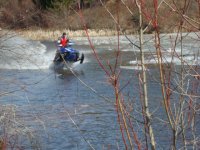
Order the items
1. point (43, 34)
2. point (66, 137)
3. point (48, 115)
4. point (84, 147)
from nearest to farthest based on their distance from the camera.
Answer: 1. point (84, 147)
2. point (66, 137)
3. point (48, 115)
4. point (43, 34)

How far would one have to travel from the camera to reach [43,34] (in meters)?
39.2

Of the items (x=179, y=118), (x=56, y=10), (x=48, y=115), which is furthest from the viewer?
(x=56, y=10)

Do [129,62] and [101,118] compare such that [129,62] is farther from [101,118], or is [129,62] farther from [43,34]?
[43,34]

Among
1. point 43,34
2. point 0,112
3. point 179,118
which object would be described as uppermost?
point 179,118

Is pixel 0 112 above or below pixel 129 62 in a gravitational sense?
above

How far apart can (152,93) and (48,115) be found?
3280 millimetres

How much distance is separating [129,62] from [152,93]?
9.28m

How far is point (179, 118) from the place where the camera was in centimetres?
343

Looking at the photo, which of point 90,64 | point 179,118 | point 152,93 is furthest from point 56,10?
point 179,118

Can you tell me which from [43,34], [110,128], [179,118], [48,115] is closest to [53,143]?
[110,128]

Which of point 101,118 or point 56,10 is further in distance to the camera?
point 56,10

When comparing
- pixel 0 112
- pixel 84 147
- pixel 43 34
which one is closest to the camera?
pixel 0 112

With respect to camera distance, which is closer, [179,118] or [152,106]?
[179,118]

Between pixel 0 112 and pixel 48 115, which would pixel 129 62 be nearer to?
pixel 48 115
